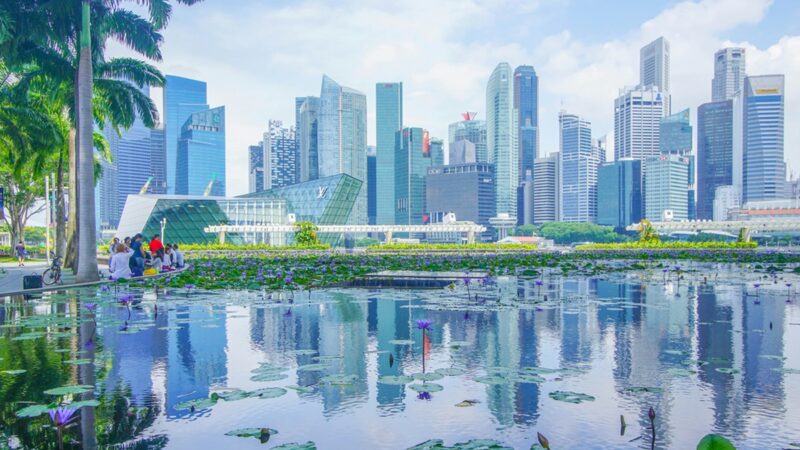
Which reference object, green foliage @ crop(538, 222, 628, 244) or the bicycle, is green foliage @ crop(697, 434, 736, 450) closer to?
the bicycle

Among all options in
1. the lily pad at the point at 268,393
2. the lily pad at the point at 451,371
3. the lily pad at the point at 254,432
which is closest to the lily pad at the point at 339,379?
the lily pad at the point at 268,393

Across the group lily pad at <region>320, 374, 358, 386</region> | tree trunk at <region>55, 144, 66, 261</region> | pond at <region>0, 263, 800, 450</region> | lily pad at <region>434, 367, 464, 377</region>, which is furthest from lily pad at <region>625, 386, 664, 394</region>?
tree trunk at <region>55, 144, 66, 261</region>

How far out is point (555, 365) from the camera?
789 cm

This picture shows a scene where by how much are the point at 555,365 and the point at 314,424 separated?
144 inches

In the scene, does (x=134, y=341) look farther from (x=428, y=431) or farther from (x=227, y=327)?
(x=428, y=431)

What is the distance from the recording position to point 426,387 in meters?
6.65

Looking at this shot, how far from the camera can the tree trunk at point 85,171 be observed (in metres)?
20.9

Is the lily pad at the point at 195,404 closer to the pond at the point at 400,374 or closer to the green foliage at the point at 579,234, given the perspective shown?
the pond at the point at 400,374

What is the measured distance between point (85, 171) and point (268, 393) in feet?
57.4

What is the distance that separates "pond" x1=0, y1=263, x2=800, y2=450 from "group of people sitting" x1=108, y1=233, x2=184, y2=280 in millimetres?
6887

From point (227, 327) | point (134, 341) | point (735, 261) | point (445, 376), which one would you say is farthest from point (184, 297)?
point (735, 261)

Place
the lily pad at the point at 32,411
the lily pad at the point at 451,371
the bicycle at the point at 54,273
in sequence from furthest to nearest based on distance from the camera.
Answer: the bicycle at the point at 54,273 < the lily pad at the point at 451,371 < the lily pad at the point at 32,411

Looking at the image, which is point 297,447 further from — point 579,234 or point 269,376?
point 579,234

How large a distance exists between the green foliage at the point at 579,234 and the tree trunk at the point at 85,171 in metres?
166
